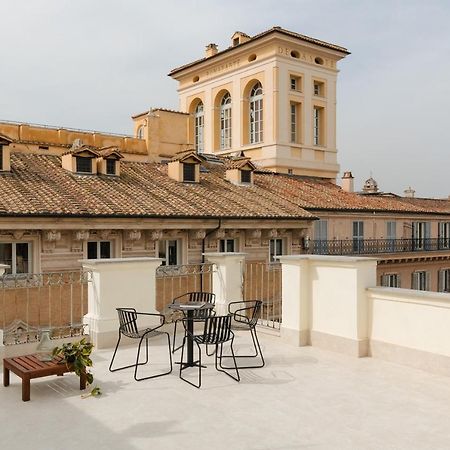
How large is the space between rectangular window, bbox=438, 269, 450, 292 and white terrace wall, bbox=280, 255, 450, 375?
29570 millimetres

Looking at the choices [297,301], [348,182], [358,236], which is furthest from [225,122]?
[297,301]

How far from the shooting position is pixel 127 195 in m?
20.0

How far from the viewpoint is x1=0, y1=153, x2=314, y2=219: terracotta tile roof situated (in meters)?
17.2

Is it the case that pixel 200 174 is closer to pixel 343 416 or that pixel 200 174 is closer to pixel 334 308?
pixel 334 308

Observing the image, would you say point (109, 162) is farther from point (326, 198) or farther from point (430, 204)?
point (430, 204)

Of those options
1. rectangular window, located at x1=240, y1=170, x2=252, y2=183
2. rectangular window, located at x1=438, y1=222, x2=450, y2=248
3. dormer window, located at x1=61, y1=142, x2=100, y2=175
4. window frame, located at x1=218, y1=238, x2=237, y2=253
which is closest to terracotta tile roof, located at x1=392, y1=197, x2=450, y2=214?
rectangular window, located at x1=438, y1=222, x2=450, y2=248

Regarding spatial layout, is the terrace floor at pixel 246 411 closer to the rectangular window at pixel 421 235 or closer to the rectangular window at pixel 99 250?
the rectangular window at pixel 99 250

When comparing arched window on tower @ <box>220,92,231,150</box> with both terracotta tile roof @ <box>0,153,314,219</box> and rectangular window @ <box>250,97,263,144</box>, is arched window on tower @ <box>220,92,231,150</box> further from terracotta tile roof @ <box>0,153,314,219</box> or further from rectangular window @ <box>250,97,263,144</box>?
terracotta tile roof @ <box>0,153,314,219</box>

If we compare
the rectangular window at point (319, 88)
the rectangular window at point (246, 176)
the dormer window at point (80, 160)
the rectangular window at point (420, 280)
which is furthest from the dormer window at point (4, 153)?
the rectangular window at point (420, 280)

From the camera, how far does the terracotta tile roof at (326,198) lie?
27969 mm

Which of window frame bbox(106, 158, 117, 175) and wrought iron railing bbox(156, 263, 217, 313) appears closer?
wrought iron railing bbox(156, 263, 217, 313)

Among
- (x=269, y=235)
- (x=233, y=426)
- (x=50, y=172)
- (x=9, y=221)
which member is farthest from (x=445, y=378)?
(x=50, y=172)

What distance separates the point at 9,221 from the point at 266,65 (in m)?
24.2

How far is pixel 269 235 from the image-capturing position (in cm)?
2267
